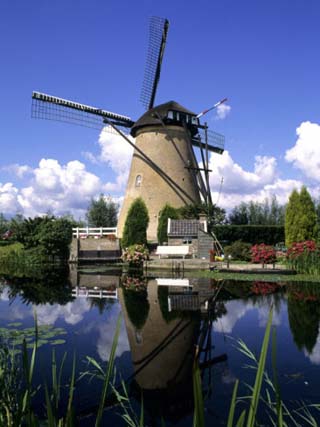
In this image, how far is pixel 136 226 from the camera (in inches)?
928

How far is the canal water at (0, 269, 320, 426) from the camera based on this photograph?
3793 mm

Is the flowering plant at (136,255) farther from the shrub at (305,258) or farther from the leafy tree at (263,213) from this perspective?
the leafy tree at (263,213)

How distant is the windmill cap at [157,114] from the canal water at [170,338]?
16913 mm

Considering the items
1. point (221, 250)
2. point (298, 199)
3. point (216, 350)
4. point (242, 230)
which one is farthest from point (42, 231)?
point (216, 350)

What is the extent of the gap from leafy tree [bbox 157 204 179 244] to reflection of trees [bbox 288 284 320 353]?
1328cm

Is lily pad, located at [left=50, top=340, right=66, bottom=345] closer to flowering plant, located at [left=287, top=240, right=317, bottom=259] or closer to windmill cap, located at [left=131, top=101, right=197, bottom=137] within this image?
flowering plant, located at [left=287, top=240, right=317, bottom=259]

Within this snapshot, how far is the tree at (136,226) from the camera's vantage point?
23.5 m

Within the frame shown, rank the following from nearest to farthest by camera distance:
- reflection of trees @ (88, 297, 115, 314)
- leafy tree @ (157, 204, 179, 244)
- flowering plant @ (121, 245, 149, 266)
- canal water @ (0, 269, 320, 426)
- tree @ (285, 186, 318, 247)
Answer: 1. canal water @ (0, 269, 320, 426)
2. reflection of trees @ (88, 297, 115, 314)
3. tree @ (285, 186, 318, 247)
4. flowering plant @ (121, 245, 149, 266)
5. leafy tree @ (157, 204, 179, 244)

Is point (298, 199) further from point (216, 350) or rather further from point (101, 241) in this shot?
point (216, 350)

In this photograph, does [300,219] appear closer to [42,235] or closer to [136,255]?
[136,255]

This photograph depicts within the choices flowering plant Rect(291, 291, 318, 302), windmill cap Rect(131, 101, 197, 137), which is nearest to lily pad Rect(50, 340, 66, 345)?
flowering plant Rect(291, 291, 318, 302)

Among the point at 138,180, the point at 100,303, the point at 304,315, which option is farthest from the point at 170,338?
the point at 138,180

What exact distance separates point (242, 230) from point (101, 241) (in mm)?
9890

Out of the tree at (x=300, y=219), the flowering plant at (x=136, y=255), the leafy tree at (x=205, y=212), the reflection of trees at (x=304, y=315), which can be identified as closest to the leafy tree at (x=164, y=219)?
the leafy tree at (x=205, y=212)
